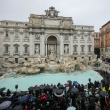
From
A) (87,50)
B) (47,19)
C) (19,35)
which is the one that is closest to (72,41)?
(87,50)

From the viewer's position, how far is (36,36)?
2045 centimetres

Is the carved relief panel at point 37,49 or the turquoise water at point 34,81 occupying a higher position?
the carved relief panel at point 37,49

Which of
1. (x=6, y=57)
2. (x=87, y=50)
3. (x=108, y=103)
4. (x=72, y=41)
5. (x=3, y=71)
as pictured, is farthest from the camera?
(x=87, y=50)

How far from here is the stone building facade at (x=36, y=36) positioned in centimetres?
1995

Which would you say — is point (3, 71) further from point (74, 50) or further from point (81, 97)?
point (74, 50)

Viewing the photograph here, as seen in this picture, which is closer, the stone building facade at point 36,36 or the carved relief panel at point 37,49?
the stone building facade at point 36,36

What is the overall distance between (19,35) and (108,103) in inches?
885

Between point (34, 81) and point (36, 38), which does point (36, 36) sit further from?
point (34, 81)

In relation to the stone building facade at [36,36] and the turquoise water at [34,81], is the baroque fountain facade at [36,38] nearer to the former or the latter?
the stone building facade at [36,36]

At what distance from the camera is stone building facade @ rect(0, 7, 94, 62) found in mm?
19953

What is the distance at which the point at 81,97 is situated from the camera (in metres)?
4.98

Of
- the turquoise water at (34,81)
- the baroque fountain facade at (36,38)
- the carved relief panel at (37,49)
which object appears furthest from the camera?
the carved relief panel at (37,49)

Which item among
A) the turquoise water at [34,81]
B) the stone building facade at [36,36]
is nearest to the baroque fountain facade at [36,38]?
the stone building facade at [36,36]

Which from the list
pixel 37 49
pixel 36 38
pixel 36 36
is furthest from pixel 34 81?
pixel 36 36
